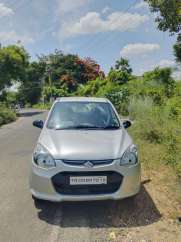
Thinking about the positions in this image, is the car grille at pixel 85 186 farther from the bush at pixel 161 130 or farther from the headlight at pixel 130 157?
the bush at pixel 161 130

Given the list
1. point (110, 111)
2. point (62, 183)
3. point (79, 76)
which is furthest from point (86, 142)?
point (79, 76)

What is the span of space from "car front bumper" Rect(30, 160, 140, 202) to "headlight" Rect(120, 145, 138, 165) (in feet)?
0.23

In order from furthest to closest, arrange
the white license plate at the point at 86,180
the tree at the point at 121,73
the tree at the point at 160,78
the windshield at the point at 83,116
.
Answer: the tree at the point at 121,73 → the tree at the point at 160,78 → the windshield at the point at 83,116 → the white license plate at the point at 86,180

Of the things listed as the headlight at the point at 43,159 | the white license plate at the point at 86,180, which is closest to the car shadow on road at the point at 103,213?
the white license plate at the point at 86,180

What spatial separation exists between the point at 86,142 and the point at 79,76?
4854 cm

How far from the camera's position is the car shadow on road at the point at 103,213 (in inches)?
152

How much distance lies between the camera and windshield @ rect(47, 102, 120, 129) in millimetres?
5082

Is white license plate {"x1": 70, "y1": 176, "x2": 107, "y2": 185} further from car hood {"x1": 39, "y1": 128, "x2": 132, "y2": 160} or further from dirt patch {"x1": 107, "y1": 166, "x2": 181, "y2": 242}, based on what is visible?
dirt patch {"x1": 107, "y1": 166, "x2": 181, "y2": 242}

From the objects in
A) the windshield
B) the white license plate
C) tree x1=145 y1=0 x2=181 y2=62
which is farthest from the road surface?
tree x1=145 y1=0 x2=181 y2=62

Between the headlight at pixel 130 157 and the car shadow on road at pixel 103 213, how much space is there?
76 cm

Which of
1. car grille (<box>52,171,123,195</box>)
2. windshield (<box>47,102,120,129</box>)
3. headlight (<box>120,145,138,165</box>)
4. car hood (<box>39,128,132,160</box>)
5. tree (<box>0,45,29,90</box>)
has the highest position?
tree (<box>0,45,29,90</box>)

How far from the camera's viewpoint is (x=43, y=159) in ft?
13.1

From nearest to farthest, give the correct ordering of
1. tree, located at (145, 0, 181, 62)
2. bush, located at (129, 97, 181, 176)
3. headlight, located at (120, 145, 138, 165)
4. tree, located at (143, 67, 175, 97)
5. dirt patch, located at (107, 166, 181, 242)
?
dirt patch, located at (107, 166, 181, 242), headlight, located at (120, 145, 138, 165), bush, located at (129, 97, 181, 176), tree, located at (145, 0, 181, 62), tree, located at (143, 67, 175, 97)

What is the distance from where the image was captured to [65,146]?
4.09 m
